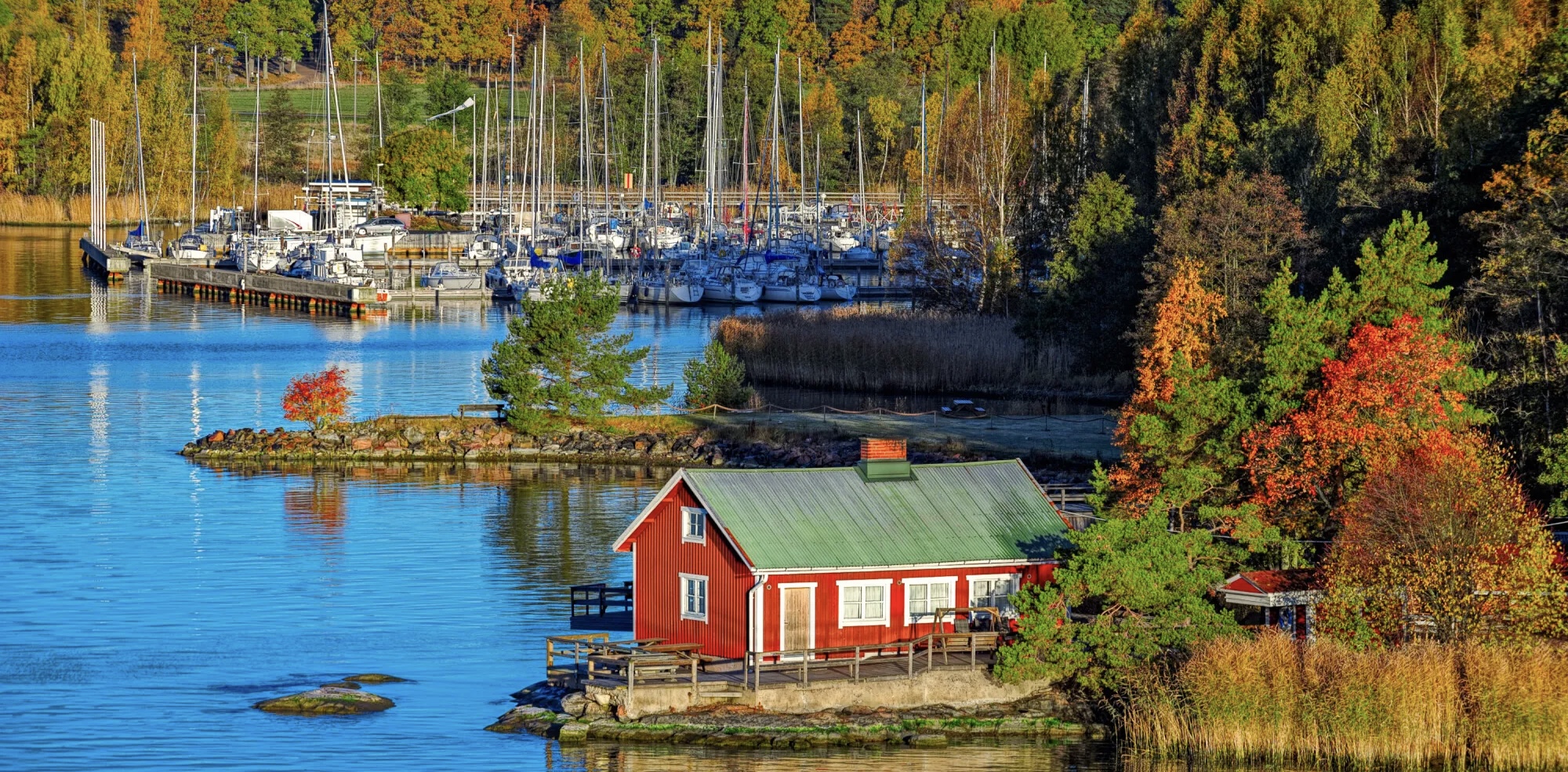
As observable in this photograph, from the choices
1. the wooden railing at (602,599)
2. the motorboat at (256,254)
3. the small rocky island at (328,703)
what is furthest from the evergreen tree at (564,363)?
the motorboat at (256,254)

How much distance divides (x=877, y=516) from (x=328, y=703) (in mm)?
11899

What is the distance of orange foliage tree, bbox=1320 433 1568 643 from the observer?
40.2m

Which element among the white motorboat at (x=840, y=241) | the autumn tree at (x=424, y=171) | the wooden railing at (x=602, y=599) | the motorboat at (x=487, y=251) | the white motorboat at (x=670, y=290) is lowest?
the wooden railing at (x=602, y=599)

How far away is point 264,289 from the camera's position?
472 ft

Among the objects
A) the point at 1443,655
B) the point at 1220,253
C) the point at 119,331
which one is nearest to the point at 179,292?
the point at 119,331

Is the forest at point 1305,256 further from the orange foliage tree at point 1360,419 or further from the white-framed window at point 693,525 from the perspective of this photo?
the white-framed window at point 693,525

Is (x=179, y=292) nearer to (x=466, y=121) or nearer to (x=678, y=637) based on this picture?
(x=466, y=121)

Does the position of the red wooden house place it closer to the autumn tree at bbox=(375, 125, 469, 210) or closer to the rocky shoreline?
the rocky shoreline

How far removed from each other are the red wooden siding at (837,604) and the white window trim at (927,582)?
0.07 ft

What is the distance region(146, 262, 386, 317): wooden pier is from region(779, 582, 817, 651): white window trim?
9846cm

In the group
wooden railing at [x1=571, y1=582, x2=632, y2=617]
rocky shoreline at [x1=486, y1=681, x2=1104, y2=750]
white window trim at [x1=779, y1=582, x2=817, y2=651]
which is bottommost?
rocky shoreline at [x1=486, y1=681, x2=1104, y2=750]

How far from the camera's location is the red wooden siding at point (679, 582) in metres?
41.2

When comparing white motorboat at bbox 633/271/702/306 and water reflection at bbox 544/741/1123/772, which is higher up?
white motorboat at bbox 633/271/702/306

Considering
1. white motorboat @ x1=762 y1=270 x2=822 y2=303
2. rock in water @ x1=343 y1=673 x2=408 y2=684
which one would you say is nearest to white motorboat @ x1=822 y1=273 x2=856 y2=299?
white motorboat @ x1=762 y1=270 x2=822 y2=303
